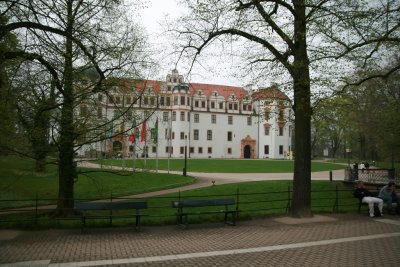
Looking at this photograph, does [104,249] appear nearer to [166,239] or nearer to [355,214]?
[166,239]

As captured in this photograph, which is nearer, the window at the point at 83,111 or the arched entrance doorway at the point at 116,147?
the window at the point at 83,111

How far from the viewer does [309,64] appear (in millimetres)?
14836

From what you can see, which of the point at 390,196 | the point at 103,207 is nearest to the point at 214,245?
the point at 103,207

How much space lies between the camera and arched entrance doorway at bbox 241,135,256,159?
8650 cm

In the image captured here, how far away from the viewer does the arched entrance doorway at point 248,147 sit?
86.5 metres

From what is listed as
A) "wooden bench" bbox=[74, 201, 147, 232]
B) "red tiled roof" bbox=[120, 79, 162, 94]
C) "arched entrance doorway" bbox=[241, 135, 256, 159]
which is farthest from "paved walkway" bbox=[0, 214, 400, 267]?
"arched entrance doorway" bbox=[241, 135, 256, 159]

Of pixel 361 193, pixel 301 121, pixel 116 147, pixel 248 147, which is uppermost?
pixel 248 147

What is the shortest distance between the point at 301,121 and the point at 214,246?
701 cm

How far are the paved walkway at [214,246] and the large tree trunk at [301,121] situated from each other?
50.0 inches

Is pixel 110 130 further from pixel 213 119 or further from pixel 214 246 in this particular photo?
pixel 213 119

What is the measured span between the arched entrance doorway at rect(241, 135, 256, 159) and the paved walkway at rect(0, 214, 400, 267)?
238 feet

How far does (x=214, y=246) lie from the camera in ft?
34.2

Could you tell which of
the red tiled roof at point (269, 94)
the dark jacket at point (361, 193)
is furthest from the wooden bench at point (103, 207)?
the dark jacket at point (361, 193)

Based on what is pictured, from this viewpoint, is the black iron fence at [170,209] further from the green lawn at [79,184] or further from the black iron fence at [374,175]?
the green lawn at [79,184]
